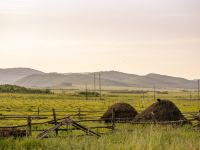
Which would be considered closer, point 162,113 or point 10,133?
point 10,133

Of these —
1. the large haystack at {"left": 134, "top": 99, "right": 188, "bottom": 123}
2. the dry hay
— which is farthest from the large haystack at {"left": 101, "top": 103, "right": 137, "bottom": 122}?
the dry hay

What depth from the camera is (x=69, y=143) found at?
12453mm

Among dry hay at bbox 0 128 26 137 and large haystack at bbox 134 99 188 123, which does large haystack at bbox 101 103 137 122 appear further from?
dry hay at bbox 0 128 26 137

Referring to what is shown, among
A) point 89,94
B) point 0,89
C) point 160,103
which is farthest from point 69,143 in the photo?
point 0,89

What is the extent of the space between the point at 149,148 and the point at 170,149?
0.60 metres

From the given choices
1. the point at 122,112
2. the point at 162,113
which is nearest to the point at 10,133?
the point at 162,113

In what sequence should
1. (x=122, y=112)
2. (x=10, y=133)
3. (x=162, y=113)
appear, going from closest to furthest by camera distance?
(x=10, y=133) → (x=162, y=113) → (x=122, y=112)

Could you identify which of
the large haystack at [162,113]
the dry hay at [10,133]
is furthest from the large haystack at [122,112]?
the dry hay at [10,133]

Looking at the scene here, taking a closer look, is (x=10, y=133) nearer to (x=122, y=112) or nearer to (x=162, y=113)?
(x=162, y=113)

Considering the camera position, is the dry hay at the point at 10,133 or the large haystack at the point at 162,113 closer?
the dry hay at the point at 10,133

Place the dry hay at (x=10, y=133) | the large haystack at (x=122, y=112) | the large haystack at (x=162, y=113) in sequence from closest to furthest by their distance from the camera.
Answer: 1. the dry hay at (x=10, y=133)
2. the large haystack at (x=162, y=113)
3. the large haystack at (x=122, y=112)

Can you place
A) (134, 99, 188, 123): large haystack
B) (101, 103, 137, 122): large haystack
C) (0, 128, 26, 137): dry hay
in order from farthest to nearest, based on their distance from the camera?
(101, 103, 137, 122): large haystack < (134, 99, 188, 123): large haystack < (0, 128, 26, 137): dry hay

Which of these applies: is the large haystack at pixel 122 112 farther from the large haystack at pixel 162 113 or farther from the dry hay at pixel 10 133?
the dry hay at pixel 10 133

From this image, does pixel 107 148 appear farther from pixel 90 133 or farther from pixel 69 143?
pixel 90 133
